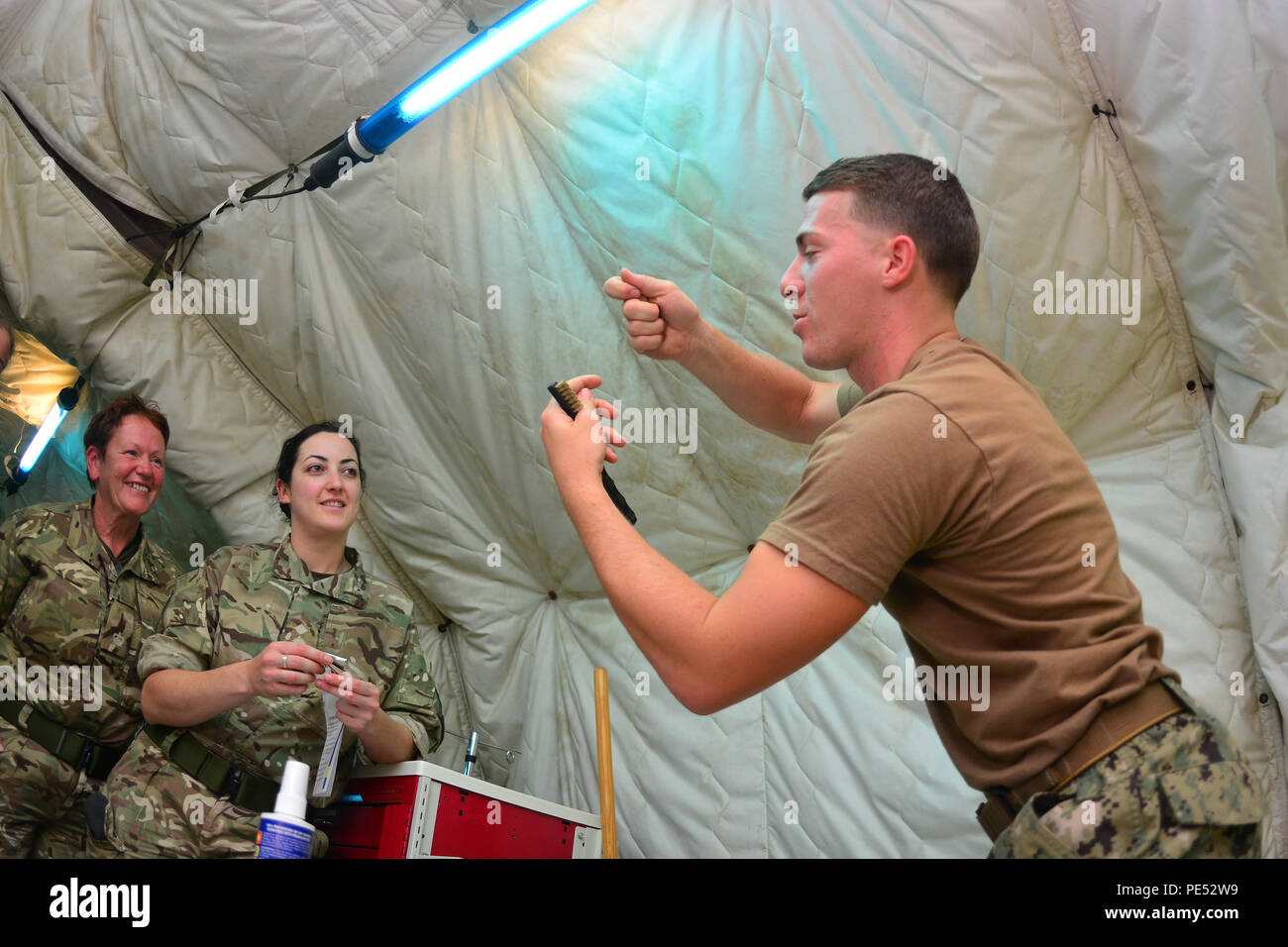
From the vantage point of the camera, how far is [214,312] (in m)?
2.82

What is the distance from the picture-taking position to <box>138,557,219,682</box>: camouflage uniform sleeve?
191cm

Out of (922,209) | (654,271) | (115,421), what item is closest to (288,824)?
(922,209)

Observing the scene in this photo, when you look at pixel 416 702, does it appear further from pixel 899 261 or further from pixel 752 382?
pixel 899 261

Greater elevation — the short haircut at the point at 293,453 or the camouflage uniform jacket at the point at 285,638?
the short haircut at the point at 293,453

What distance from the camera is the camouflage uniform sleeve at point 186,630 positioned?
6.25 feet

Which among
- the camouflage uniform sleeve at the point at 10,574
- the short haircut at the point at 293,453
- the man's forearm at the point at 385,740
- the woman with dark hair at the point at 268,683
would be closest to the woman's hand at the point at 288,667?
the woman with dark hair at the point at 268,683

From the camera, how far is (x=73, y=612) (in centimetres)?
236

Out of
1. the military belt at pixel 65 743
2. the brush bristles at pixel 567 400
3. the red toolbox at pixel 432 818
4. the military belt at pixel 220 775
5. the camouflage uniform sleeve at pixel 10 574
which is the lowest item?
the red toolbox at pixel 432 818

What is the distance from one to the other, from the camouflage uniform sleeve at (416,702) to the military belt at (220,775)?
267mm

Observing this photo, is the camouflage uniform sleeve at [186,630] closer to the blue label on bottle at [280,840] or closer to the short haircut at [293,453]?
the short haircut at [293,453]

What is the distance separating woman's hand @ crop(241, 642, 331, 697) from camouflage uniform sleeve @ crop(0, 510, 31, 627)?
1.02m

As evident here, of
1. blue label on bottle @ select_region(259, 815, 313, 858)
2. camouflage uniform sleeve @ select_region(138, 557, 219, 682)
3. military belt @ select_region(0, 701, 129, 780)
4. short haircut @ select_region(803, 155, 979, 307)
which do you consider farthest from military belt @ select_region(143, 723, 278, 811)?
short haircut @ select_region(803, 155, 979, 307)

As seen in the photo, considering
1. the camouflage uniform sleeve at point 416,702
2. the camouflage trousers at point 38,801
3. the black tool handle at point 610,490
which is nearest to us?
the black tool handle at point 610,490

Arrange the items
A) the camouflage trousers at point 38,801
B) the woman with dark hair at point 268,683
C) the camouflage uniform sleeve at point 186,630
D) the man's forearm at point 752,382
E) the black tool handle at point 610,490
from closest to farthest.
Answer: the black tool handle at point 610,490 → the man's forearm at point 752,382 → the woman with dark hair at point 268,683 → the camouflage uniform sleeve at point 186,630 → the camouflage trousers at point 38,801
